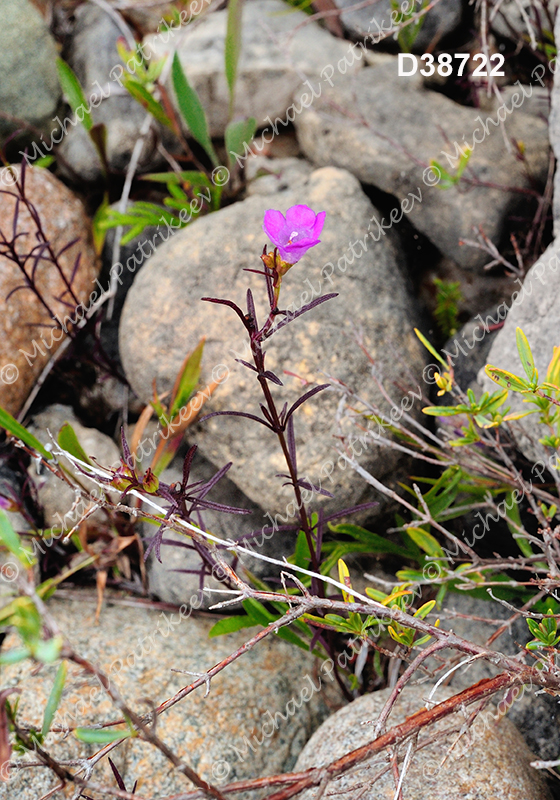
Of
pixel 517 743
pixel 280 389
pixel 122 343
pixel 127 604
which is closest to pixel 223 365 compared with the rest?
pixel 280 389

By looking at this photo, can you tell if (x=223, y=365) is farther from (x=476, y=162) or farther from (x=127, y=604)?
(x=476, y=162)

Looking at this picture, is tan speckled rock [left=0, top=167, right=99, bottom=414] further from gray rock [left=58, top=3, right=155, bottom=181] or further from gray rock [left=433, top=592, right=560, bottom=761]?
gray rock [left=433, top=592, right=560, bottom=761]

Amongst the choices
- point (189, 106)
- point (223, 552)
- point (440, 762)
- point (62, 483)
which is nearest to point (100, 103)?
point (189, 106)

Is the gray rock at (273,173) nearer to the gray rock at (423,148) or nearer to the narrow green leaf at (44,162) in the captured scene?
the gray rock at (423,148)

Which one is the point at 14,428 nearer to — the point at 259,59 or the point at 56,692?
the point at 56,692

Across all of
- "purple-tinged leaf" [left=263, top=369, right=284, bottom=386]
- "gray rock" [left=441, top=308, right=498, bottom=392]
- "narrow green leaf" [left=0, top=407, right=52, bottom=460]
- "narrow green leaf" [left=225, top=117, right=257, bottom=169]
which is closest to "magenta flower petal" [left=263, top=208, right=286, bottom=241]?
"purple-tinged leaf" [left=263, top=369, right=284, bottom=386]

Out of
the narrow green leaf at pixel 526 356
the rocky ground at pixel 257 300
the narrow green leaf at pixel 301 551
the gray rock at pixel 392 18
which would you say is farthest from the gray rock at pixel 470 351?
the gray rock at pixel 392 18
